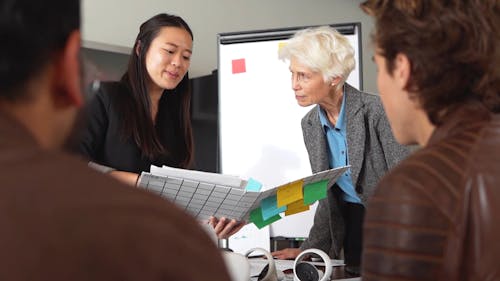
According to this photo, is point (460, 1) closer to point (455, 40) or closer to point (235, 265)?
point (455, 40)

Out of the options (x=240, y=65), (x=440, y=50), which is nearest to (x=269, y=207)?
(x=440, y=50)

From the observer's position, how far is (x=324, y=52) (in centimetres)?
246

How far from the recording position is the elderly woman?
2.42 metres

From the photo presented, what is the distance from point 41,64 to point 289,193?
1.33m

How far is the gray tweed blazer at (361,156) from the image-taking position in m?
2.42

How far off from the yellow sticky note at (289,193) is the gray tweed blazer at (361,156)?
645 mm

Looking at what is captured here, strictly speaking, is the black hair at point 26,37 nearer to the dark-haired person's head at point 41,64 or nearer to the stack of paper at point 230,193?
the dark-haired person's head at point 41,64

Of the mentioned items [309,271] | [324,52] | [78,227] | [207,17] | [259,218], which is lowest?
[309,271]

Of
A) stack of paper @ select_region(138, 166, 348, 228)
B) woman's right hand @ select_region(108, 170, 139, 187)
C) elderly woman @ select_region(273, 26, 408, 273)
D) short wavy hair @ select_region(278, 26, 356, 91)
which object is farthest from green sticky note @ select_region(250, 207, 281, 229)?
short wavy hair @ select_region(278, 26, 356, 91)

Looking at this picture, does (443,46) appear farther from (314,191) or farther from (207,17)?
(207,17)

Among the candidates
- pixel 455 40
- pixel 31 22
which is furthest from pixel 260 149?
pixel 31 22

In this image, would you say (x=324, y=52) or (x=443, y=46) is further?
(x=324, y=52)

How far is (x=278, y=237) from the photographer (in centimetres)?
319

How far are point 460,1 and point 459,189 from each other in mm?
298
